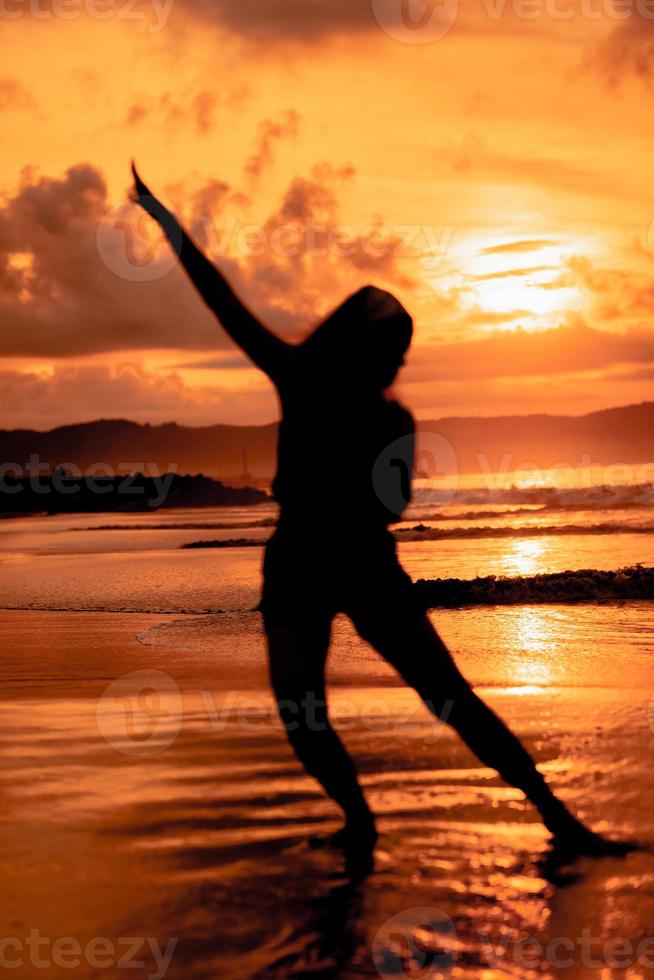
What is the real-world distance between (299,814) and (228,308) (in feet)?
6.83

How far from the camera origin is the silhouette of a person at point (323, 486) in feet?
11.2

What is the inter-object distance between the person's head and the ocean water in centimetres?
174

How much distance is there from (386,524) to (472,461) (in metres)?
117

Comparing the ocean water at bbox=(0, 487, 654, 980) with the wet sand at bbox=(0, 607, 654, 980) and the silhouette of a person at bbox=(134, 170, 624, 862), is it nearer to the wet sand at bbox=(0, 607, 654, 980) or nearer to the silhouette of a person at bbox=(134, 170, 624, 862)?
the wet sand at bbox=(0, 607, 654, 980)

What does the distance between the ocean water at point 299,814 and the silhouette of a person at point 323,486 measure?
53 centimetres

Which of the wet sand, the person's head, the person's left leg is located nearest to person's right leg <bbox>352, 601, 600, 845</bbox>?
the person's left leg

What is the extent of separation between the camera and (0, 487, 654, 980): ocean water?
299 cm

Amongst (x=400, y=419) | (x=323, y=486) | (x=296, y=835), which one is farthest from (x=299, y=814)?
(x=400, y=419)

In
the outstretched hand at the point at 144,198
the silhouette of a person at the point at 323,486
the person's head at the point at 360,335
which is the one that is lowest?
the silhouette of a person at the point at 323,486

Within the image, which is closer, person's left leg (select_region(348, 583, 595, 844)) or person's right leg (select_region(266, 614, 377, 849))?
person's right leg (select_region(266, 614, 377, 849))

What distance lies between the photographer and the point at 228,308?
3361 mm

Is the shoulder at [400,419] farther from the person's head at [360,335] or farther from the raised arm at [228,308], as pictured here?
the raised arm at [228,308]

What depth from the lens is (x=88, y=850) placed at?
376 cm

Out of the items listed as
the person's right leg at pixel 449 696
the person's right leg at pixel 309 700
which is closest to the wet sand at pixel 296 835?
the person's right leg at pixel 449 696
